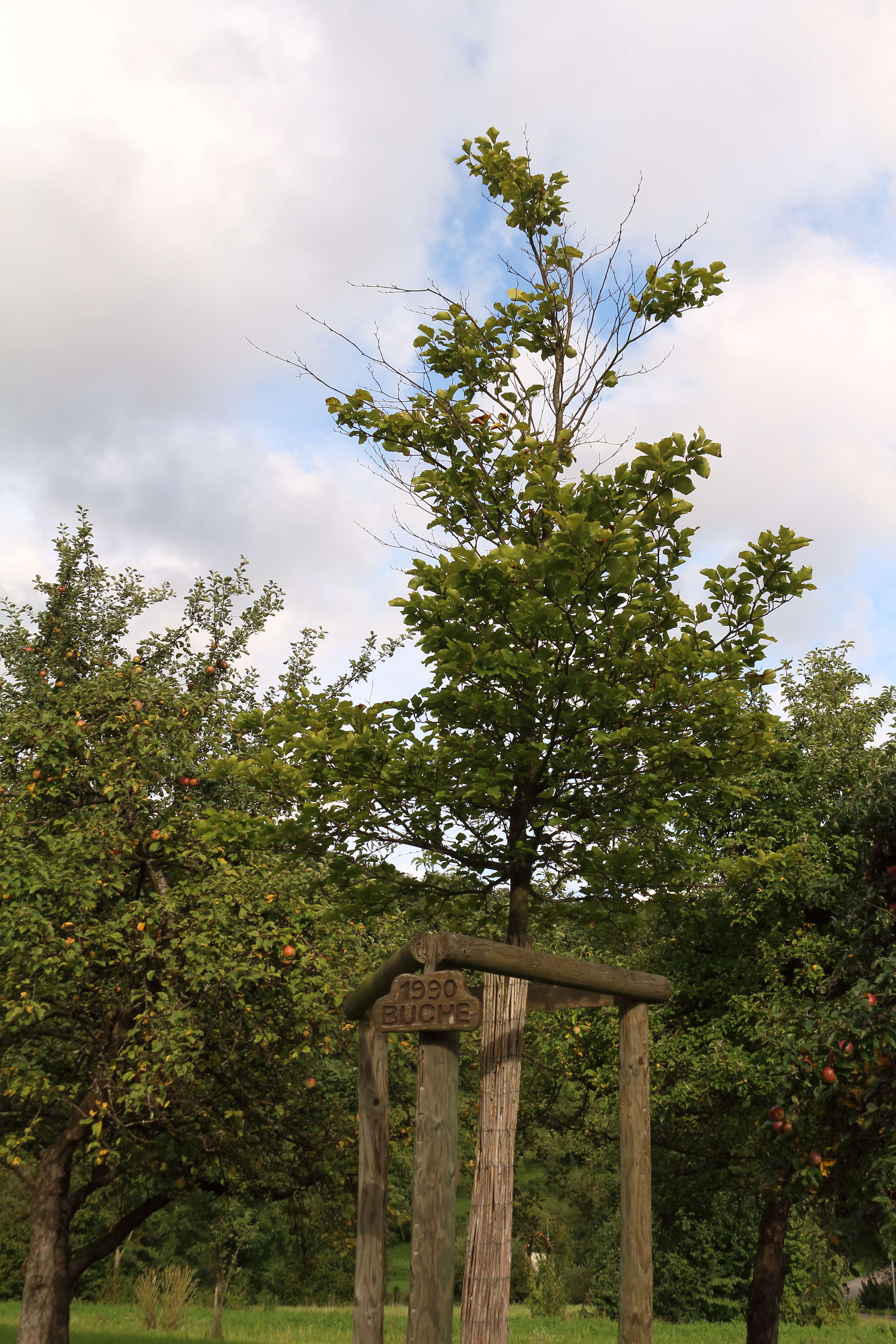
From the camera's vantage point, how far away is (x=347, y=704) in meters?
7.73

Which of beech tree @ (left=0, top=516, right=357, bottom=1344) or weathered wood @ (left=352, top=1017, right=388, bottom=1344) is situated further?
beech tree @ (left=0, top=516, right=357, bottom=1344)

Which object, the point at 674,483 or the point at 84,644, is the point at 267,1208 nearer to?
the point at 84,644

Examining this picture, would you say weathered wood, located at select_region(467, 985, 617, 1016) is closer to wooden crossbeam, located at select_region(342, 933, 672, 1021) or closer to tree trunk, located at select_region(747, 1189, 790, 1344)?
wooden crossbeam, located at select_region(342, 933, 672, 1021)

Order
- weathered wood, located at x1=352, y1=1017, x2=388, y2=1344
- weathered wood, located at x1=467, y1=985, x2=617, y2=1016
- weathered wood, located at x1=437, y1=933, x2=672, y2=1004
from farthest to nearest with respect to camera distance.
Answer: weathered wood, located at x1=467, y1=985, x2=617, y2=1016, weathered wood, located at x1=352, y1=1017, x2=388, y2=1344, weathered wood, located at x1=437, y1=933, x2=672, y2=1004

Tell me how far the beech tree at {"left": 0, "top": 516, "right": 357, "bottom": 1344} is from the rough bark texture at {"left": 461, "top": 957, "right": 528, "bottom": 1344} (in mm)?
4547

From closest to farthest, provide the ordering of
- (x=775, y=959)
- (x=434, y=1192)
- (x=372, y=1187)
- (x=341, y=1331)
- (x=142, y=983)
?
(x=434, y=1192) < (x=372, y=1187) < (x=142, y=983) < (x=775, y=959) < (x=341, y=1331)

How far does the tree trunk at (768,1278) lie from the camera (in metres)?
14.9

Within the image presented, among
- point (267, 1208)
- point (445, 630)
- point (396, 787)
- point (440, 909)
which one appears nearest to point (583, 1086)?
point (440, 909)

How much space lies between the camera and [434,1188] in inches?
200

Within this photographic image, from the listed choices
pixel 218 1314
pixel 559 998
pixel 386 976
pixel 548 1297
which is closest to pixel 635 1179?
pixel 559 998

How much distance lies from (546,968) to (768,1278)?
12.9m

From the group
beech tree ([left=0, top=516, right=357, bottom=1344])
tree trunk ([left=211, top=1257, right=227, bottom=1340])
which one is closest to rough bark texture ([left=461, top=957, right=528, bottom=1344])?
beech tree ([left=0, top=516, right=357, bottom=1344])

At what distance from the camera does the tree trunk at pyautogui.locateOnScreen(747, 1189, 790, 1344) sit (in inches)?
587

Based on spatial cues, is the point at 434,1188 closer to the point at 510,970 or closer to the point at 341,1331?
the point at 510,970
